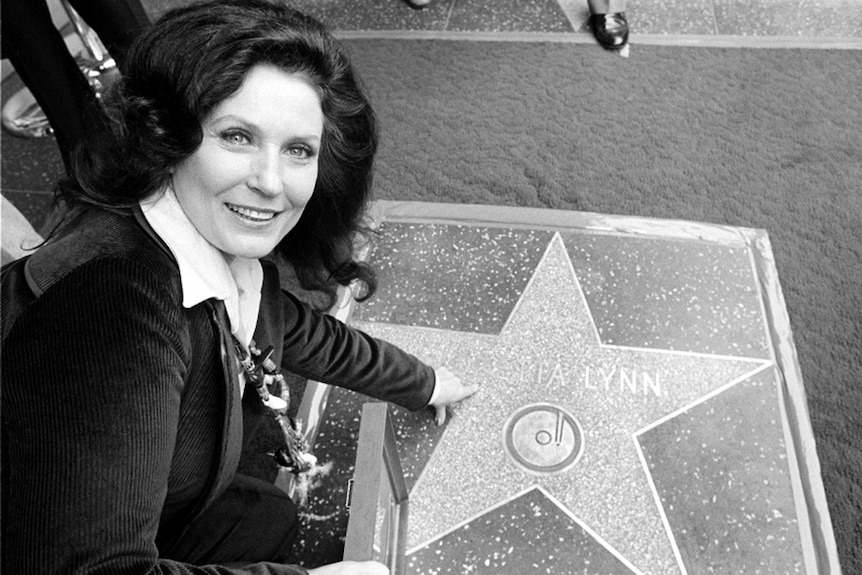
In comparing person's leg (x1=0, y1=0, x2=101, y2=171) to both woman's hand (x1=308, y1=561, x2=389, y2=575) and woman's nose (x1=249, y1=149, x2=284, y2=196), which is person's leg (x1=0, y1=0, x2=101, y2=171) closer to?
woman's nose (x1=249, y1=149, x2=284, y2=196)

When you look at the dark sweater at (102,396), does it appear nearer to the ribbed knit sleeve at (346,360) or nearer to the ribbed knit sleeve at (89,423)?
the ribbed knit sleeve at (89,423)

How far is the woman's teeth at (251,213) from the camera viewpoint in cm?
92

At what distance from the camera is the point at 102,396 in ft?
2.48

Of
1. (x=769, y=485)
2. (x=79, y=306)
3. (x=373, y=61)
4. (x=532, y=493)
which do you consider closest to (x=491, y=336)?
(x=532, y=493)

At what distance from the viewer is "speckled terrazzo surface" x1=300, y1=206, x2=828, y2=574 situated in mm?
1296

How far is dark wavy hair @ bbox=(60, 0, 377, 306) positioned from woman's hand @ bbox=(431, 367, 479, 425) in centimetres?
59

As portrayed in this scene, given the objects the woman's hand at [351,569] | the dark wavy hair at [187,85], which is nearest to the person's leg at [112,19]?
the dark wavy hair at [187,85]

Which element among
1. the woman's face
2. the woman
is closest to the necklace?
the woman

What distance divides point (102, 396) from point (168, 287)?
0.15m

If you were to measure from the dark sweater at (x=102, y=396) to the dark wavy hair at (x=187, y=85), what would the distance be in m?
0.06

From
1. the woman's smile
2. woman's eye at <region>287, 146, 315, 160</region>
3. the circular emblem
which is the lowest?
the circular emblem

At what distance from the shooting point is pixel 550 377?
60.4 inches

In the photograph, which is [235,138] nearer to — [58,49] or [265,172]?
[265,172]

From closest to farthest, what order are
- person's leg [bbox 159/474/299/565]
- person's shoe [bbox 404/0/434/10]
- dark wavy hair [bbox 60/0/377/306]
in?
1. dark wavy hair [bbox 60/0/377/306]
2. person's leg [bbox 159/474/299/565]
3. person's shoe [bbox 404/0/434/10]
